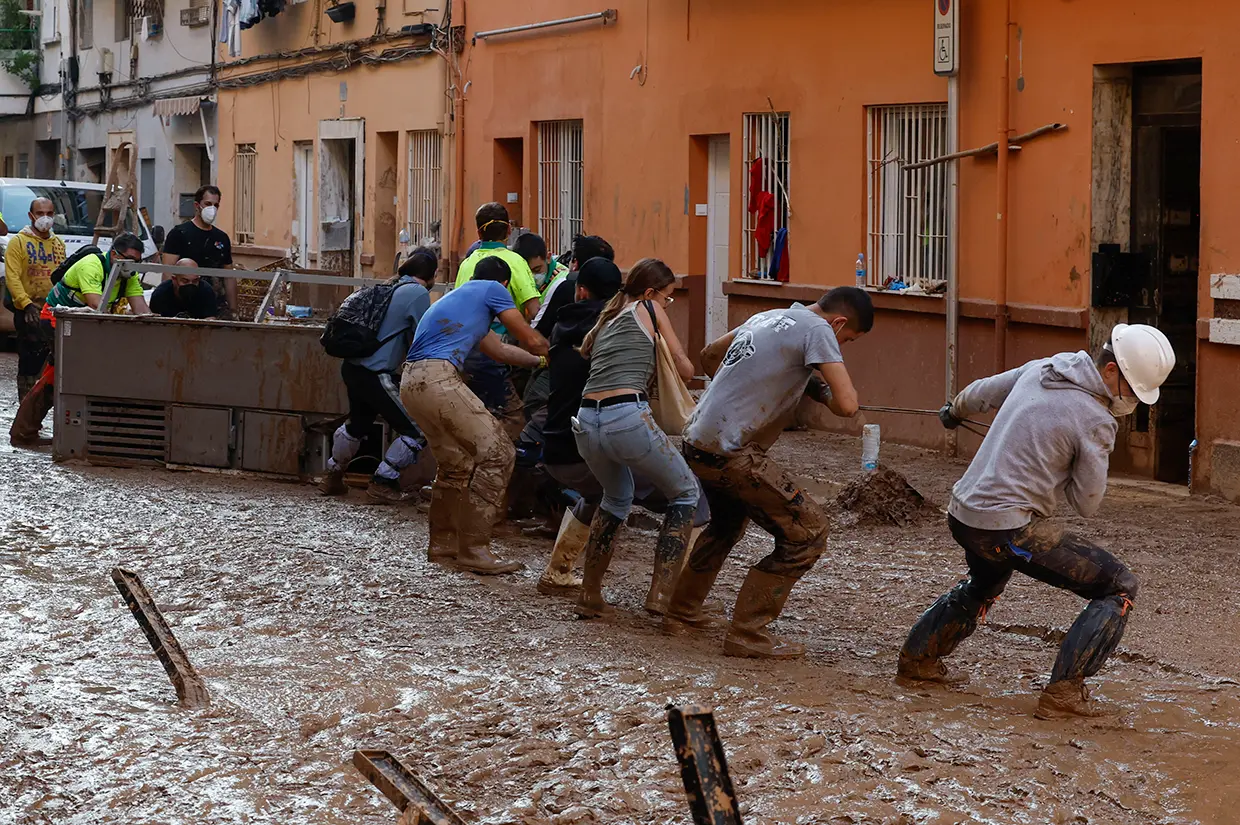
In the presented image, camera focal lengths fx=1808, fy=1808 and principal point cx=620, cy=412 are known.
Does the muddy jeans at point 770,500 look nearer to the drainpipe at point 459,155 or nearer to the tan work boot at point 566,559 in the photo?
the tan work boot at point 566,559

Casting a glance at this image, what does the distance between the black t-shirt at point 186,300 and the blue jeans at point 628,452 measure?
20.2 ft

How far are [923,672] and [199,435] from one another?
22.7 feet

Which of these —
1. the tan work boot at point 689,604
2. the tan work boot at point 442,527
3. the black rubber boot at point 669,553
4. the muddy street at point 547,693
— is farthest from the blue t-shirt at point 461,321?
the tan work boot at point 689,604

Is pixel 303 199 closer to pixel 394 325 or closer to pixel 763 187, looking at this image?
pixel 763 187

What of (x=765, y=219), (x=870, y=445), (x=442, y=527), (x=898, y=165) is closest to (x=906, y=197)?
(x=898, y=165)

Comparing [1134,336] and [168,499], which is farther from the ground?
[1134,336]

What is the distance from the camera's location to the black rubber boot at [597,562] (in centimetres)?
773

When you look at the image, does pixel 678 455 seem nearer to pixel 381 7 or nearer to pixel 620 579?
pixel 620 579

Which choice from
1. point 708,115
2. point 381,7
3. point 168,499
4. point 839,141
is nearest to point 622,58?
point 708,115

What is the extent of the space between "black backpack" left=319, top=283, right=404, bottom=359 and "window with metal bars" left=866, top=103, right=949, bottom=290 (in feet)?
15.9

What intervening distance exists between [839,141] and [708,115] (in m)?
2.12

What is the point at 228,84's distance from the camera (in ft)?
91.6

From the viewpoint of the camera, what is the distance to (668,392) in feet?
25.6

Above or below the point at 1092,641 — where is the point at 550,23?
above
